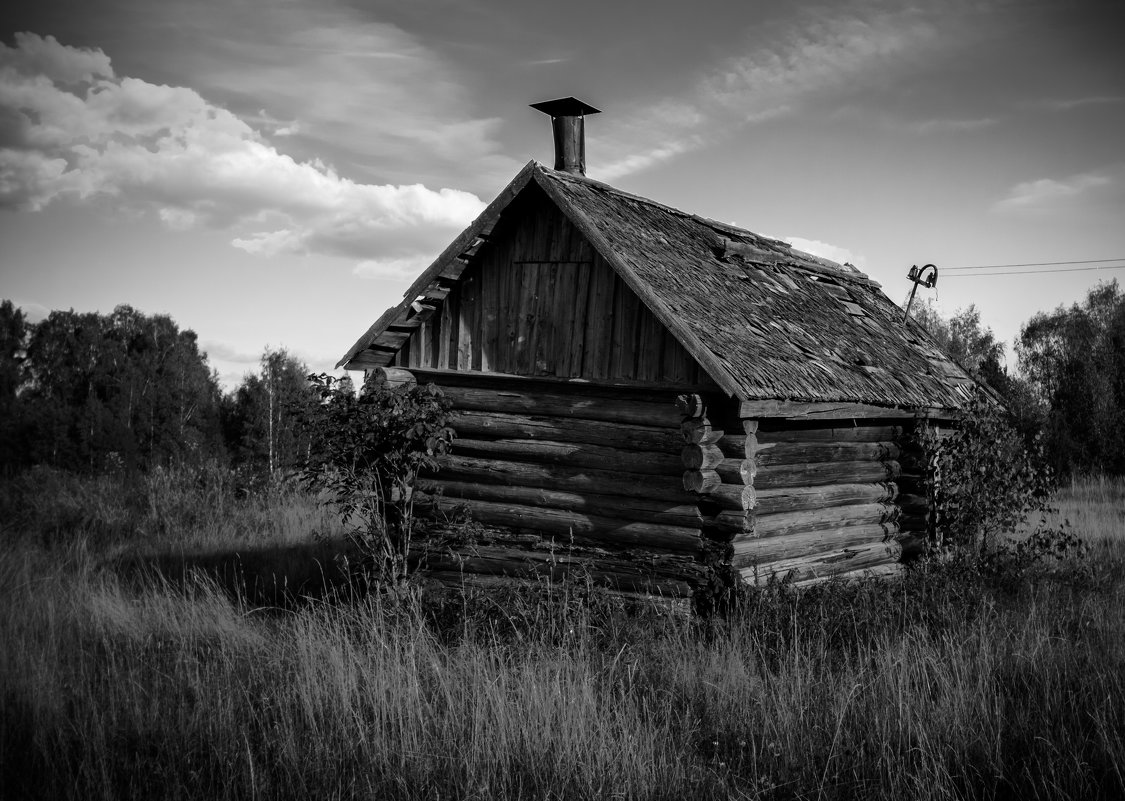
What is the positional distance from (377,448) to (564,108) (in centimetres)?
566

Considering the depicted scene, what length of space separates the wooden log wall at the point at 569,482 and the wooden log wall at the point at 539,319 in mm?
234

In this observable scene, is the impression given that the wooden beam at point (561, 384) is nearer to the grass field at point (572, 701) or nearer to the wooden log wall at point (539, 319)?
the wooden log wall at point (539, 319)

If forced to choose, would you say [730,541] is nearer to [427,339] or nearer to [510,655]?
[510,655]

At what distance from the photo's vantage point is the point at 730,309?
31.3ft

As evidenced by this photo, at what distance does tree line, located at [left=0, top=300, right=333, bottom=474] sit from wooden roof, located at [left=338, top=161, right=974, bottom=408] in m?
31.0

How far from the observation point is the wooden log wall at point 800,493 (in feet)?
27.2

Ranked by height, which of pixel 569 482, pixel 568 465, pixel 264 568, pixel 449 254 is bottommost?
pixel 264 568

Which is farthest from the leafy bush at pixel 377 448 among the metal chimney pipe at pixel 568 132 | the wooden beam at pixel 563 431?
the metal chimney pipe at pixel 568 132

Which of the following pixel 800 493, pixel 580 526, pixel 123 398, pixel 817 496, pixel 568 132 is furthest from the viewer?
pixel 123 398

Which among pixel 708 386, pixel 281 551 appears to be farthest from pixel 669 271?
pixel 281 551

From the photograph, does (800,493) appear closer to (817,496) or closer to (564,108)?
(817,496)

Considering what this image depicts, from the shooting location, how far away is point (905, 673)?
5977 millimetres

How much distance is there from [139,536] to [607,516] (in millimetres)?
10146

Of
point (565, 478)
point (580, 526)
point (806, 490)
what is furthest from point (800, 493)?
point (565, 478)
